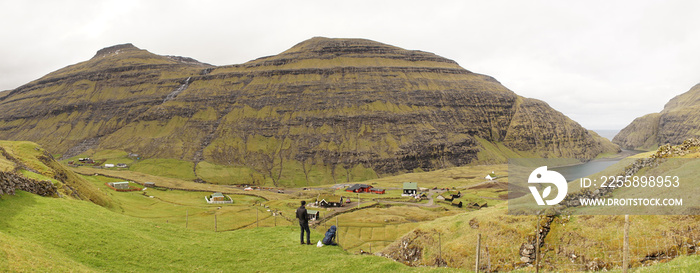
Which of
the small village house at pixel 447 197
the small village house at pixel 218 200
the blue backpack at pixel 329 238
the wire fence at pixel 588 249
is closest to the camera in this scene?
the wire fence at pixel 588 249

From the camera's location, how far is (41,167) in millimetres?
49094

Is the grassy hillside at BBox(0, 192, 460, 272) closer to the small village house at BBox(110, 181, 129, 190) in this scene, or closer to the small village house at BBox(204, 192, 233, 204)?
the small village house at BBox(204, 192, 233, 204)

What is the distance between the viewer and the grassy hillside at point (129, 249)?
Answer: 19297 mm

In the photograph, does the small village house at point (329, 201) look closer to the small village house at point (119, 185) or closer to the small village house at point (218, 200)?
the small village house at point (218, 200)

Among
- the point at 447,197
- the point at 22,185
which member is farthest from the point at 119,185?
the point at 447,197

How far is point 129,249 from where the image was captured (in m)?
22.7

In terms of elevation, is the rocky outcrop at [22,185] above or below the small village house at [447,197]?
above

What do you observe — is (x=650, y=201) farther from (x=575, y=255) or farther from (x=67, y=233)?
(x=67, y=233)

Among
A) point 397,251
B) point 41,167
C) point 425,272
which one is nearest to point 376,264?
point 425,272

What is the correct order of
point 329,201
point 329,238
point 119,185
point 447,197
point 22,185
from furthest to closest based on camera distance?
point 447,197
point 329,201
point 119,185
point 22,185
point 329,238

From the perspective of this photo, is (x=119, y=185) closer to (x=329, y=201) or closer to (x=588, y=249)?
(x=329, y=201)

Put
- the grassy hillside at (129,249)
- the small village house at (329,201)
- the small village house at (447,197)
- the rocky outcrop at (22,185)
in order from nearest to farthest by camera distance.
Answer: the grassy hillside at (129,249), the rocky outcrop at (22,185), the small village house at (329,201), the small village house at (447,197)

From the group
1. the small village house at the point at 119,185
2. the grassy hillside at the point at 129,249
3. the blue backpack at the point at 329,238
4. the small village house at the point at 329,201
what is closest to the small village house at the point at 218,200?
the small village house at the point at 119,185

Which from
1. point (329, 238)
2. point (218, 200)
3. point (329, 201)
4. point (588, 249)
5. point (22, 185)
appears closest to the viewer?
point (588, 249)
